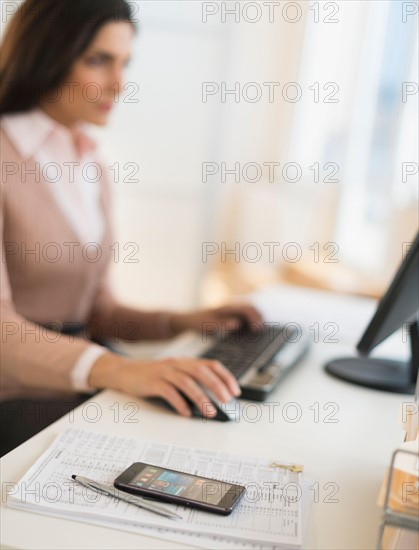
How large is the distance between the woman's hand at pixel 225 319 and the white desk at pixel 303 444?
16 centimetres

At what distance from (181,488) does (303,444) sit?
257 mm

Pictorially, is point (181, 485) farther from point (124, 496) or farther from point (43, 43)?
point (43, 43)

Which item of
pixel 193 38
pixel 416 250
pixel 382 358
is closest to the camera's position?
pixel 416 250

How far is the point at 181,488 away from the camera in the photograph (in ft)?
2.51

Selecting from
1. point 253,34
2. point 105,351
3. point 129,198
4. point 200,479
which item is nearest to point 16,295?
point 105,351

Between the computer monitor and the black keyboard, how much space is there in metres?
0.12

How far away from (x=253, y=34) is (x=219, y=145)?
0.64 metres

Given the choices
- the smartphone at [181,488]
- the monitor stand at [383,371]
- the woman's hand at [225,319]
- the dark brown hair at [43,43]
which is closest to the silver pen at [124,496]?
the smartphone at [181,488]

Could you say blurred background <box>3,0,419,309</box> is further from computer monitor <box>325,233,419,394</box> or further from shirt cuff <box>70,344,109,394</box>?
shirt cuff <box>70,344,109,394</box>

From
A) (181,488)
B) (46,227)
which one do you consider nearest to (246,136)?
(46,227)

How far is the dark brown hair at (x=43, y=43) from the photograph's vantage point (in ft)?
4.62

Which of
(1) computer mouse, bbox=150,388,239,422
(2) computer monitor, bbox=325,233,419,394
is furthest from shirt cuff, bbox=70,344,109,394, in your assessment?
(2) computer monitor, bbox=325,233,419,394

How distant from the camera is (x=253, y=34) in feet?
10.6

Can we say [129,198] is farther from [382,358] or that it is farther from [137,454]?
[137,454]
